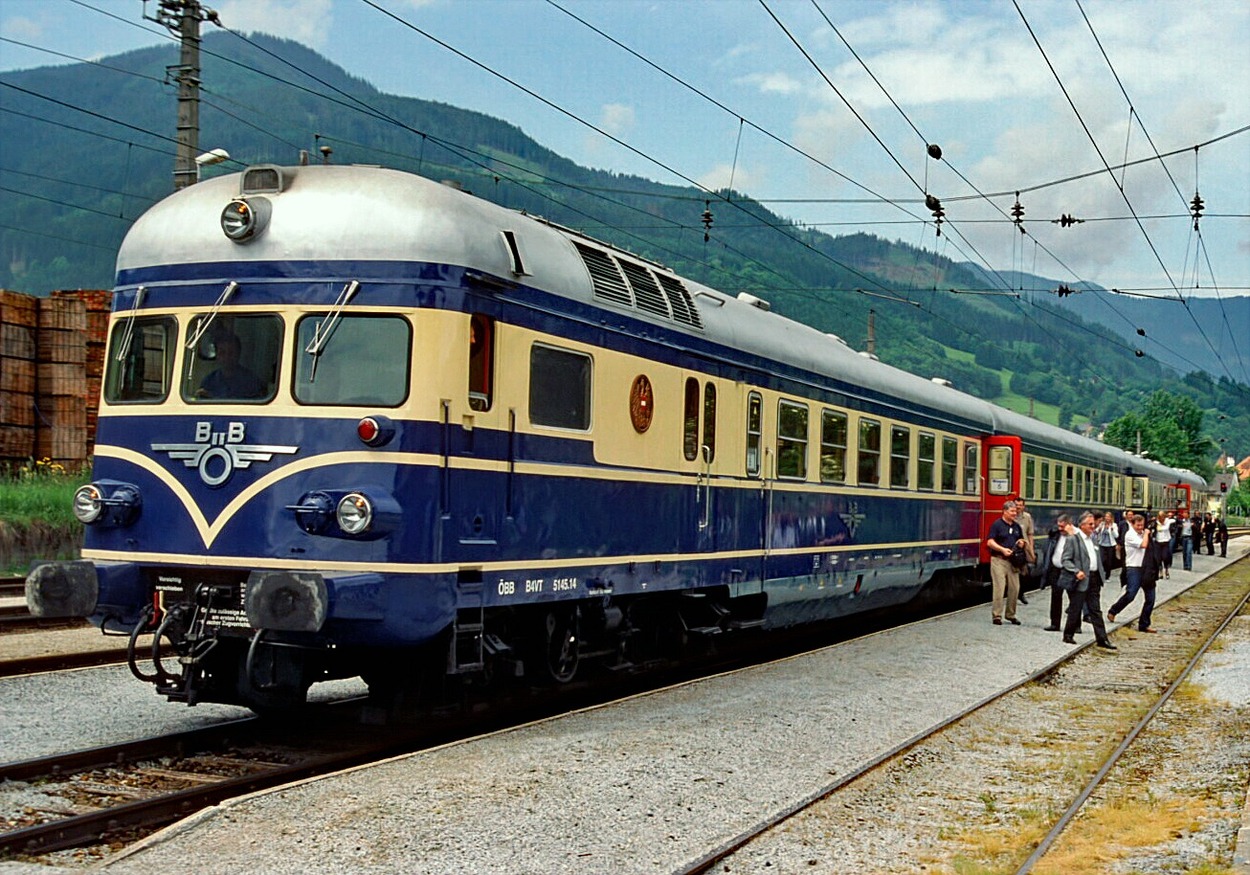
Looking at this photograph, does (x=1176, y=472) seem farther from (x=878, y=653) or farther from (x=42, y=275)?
(x=42, y=275)

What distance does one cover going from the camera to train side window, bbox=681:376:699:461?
1235 cm

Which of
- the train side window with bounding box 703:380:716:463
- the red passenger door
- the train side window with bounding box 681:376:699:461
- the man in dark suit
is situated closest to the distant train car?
the train side window with bounding box 681:376:699:461

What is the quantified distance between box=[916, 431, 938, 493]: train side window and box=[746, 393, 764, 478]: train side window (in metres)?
6.26

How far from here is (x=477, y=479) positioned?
9.30 meters

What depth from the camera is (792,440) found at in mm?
14953

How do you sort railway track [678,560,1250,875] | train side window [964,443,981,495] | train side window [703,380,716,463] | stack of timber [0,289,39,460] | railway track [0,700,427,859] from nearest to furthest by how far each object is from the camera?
railway track [0,700,427,859] < railway track [678,560,1250,875] < train side window [703,380,716,463] < train side window [964,443,981,495] < stack of timber [0,289,39,460]

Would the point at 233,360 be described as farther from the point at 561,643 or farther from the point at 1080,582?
the point at 1080,582

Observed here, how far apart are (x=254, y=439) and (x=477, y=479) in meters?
1.45

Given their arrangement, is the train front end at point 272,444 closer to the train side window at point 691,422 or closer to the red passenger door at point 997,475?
the train side window at point 691,422

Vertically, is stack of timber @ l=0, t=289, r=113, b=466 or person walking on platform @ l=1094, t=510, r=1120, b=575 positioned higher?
stack of timber @ l=0, t=289, r=113, b=466

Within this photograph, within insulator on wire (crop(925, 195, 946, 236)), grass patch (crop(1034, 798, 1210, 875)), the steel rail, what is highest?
insulator on wire (crop(925, 195, 946, 236))

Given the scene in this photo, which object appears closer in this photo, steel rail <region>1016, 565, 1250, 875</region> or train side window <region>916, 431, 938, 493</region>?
steel rail <region>1016, 565, 1250, 875</region>

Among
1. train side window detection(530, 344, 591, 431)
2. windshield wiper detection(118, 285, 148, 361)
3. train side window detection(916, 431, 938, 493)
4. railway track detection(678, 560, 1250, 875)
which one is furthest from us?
train side window detection(916, 431, 938, 493)

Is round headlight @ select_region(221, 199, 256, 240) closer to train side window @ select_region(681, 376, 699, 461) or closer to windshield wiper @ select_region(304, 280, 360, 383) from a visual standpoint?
windshield wiper @ select_region(304, 280, 360, 383)
